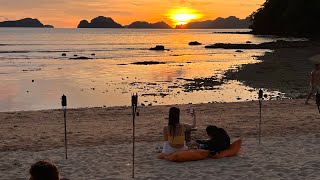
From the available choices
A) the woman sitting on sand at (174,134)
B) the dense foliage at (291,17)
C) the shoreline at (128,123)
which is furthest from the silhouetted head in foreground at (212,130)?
the dense foliage at (291,17)

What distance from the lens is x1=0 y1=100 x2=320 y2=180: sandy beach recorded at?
906 cm

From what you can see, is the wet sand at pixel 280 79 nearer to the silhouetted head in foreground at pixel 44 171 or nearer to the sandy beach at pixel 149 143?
the sandy beach at pixel 149 143

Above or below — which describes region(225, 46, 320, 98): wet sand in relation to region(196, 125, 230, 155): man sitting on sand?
below

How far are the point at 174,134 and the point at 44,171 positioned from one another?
5.48 meters

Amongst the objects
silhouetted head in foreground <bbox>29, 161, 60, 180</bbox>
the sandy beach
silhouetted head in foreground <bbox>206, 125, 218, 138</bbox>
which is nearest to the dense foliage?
the sandy beach

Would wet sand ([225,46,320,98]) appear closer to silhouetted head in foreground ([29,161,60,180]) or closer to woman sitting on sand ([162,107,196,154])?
woman sitting on sand ([162,107,196,154])

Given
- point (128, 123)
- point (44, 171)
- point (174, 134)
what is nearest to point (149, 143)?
point (174, 134)

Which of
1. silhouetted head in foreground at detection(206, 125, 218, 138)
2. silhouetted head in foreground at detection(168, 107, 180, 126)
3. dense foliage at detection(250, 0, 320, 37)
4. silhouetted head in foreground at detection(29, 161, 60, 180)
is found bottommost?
silhouetted head in foreground at detection(206, 125, 218, 138)

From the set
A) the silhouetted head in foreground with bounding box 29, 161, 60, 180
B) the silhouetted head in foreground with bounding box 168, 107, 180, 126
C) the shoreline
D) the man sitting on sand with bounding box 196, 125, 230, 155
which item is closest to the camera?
the silhouetted head in foreground with bounding box 29, 161, 60, 180

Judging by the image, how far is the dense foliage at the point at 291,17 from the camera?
110812 millimetres

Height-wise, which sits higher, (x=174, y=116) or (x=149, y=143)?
(x=174, y=116)

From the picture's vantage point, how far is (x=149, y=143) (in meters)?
11.7

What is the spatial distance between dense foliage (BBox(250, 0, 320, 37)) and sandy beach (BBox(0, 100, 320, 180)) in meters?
98.2

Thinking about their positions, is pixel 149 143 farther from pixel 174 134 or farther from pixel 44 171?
pixel 44 171
